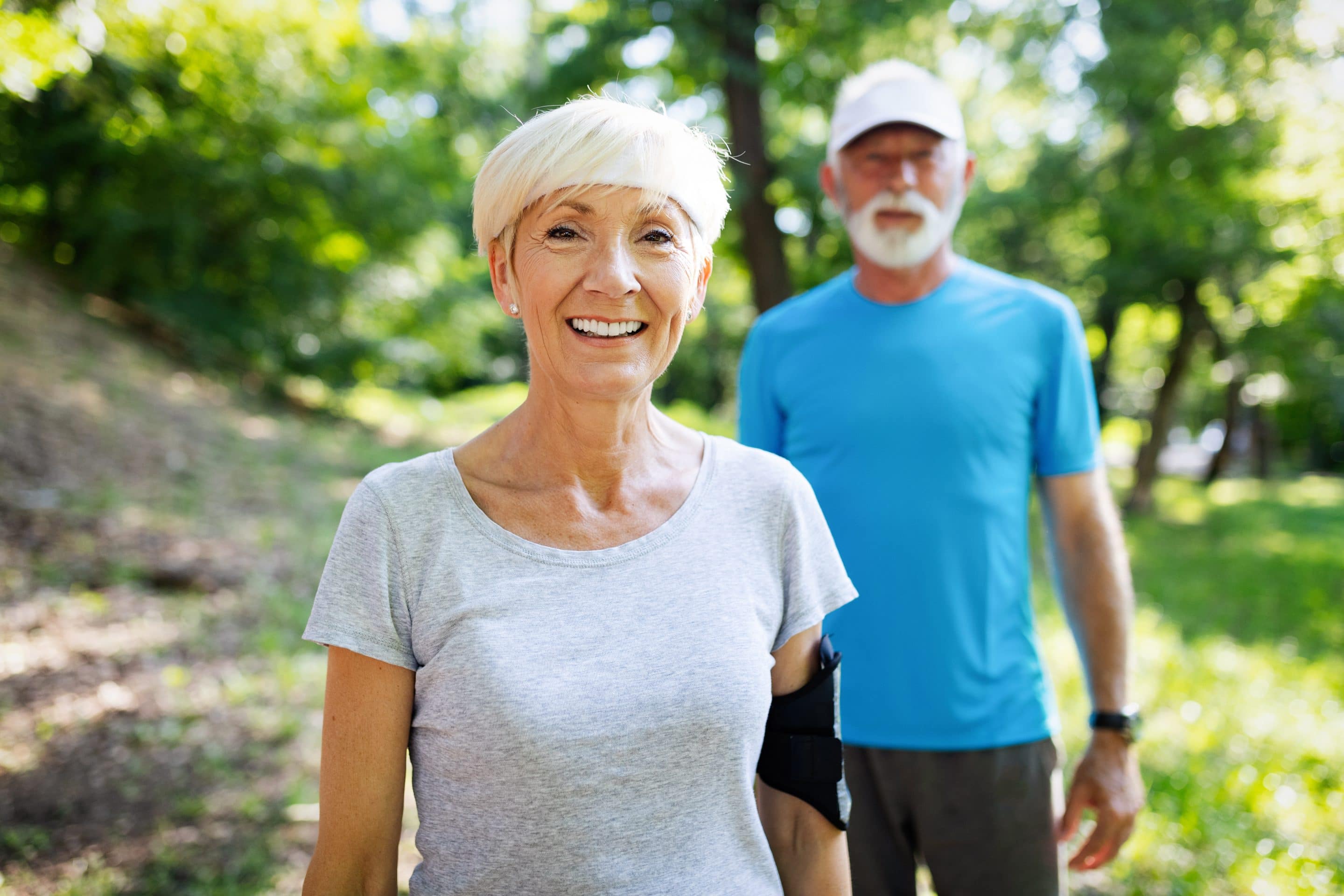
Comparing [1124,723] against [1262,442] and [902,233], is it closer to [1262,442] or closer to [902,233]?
[902,233]

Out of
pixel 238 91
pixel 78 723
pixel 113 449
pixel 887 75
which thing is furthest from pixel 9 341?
pixel 887 75

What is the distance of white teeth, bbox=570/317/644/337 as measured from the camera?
1.52 meters

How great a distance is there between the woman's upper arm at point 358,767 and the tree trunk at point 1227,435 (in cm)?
2257

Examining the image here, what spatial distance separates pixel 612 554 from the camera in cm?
153

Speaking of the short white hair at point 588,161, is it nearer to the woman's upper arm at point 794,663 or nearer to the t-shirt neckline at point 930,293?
the woman's upper arm at point 794,663

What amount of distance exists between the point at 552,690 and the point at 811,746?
22.0 inches

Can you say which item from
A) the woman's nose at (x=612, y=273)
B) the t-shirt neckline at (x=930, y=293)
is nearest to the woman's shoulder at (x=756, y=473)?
the woman's nose at (x=612, y=273)

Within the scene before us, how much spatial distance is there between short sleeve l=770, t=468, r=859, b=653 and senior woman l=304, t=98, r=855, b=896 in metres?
0.04

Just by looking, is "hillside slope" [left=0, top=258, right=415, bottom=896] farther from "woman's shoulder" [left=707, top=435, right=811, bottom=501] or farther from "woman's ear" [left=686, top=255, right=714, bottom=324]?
"woman's ear" [left=686, top=255, right=714, bottom=324]

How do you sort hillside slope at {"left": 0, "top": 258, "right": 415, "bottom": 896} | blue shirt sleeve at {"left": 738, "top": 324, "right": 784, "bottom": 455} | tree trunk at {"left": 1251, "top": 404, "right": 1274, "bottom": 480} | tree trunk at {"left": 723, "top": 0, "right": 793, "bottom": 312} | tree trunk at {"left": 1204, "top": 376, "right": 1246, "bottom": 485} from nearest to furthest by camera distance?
blue shirt sleeve at {"left": 738, "top": 324, "right": 784, "bottom": 455} → hillside slope at {"left": 0, "top": 258, "right": 415, "bottom": 896} → tree trunk at {"left": 723, "top": 0, "right": 793, "bottom": 312} → tree trunk at {"left": 1204, "top": 376, "right": 1246, "bottom": 485} → tree trunk at {"left": 1251, "top": 404, "right": 1274, "bottom": 480}

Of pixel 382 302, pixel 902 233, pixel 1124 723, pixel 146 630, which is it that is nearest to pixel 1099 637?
pixel 1124 723

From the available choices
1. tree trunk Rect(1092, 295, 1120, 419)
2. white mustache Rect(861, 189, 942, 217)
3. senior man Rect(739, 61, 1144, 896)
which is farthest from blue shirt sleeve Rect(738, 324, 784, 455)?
tree trunk Rect(1092, 295, 1120, 419)

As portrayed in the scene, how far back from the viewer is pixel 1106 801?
2.26 meters

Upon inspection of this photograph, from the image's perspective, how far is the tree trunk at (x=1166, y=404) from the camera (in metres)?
15.5
